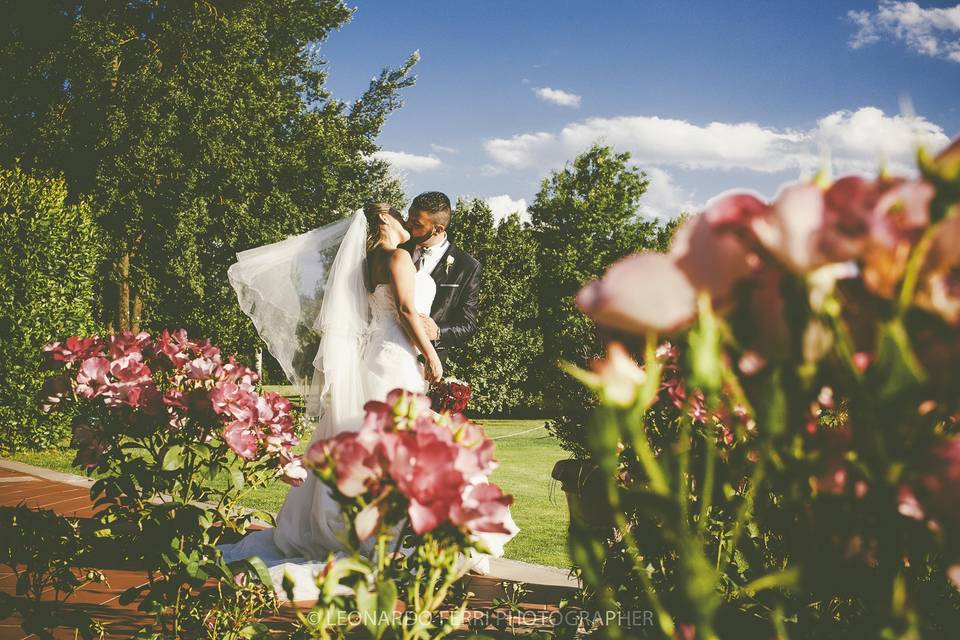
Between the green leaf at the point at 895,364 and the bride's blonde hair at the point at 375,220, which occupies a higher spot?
the bride's blonde hair at the point at 375,220

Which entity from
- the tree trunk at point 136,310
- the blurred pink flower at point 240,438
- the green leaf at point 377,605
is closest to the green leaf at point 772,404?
the green leaf at point 377,605

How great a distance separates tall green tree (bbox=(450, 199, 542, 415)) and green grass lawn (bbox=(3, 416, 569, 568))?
3511 millimetres

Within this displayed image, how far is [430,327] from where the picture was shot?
3.91 metres

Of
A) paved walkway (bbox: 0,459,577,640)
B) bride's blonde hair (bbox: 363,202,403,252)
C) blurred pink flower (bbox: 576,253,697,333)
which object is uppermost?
bride's blonde hair (bbox: 363,202,403,252)

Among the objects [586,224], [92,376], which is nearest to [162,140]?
[92,376]

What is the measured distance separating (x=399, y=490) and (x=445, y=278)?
3.54 meters

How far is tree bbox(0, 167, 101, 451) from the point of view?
271 inches

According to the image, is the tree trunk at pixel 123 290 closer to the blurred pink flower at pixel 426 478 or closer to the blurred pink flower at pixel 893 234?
the blurred pink flower at pixel 426 478

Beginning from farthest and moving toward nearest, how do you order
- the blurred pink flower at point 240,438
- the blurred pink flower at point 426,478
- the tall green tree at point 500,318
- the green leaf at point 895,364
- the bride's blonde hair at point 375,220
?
1. the tall green tree at point 500,318
2. the bride's blonde hair at point 375,220
3. the blurred pink flower at point 240,438
4. the blurred pink flower at point 426,478
5. the green leaf at point 895,364

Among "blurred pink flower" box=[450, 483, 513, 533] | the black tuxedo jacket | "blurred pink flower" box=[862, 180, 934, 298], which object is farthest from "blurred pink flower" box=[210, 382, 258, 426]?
the black tuxedo jacket

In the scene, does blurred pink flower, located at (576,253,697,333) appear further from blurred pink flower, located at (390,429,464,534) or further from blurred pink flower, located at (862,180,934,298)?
blurred pink flower, located at (390,429,464,534)

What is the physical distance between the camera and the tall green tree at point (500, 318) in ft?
49.0

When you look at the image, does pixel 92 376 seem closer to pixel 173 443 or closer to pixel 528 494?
pixel 173 443

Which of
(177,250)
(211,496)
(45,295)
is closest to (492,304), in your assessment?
(177,250)
